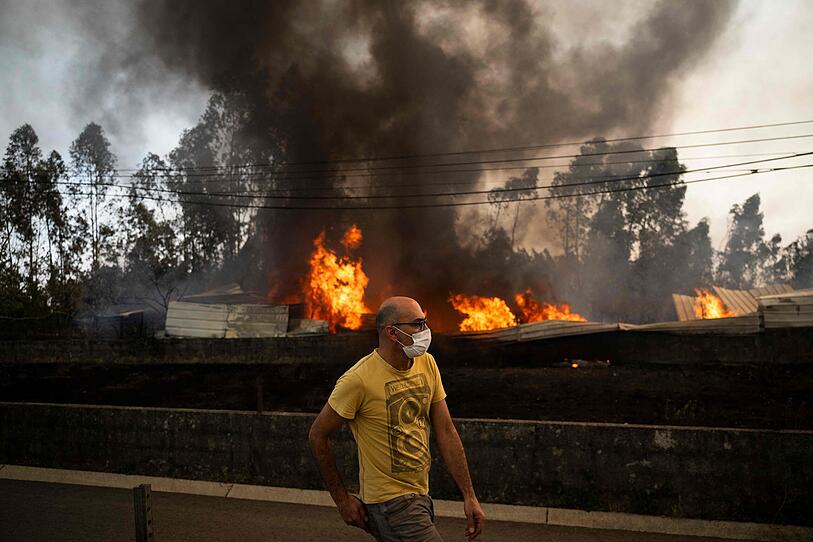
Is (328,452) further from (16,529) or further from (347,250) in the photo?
(347,250)

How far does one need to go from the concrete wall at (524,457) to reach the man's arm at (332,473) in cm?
358

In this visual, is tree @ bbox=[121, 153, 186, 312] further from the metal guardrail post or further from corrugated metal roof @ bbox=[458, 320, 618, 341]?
the metal guardrail post

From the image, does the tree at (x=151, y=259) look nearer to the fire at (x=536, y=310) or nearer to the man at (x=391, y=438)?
the fire at (x=536, y=310)

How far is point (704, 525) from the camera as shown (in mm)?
5965

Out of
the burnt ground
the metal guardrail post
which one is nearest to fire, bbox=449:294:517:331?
the burnt ground

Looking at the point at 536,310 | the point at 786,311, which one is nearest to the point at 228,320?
the point at 536,310

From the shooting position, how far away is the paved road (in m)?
5.92

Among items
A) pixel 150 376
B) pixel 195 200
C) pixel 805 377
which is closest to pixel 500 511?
pixel 805 377

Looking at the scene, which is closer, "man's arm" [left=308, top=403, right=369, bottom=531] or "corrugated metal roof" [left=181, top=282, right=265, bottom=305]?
"man's arm" [left=308, top=403, right=369, bottom=531]

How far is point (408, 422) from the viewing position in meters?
3.44

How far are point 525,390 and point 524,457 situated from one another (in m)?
7.30

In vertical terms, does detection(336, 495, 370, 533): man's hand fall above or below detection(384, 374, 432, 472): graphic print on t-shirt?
below

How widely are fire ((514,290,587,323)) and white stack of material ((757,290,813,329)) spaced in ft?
34.7

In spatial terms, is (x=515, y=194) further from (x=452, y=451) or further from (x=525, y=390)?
(x=452, y=451)
